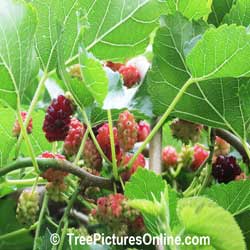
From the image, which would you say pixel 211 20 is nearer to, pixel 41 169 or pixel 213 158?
pixel 213 158

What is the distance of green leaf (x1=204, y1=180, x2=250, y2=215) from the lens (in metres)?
0.75

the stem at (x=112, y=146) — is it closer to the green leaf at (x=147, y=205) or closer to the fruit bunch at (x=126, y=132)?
the fruit bunch at (x=126, y=132)

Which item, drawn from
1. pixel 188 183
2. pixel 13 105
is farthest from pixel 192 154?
pixel 13 105

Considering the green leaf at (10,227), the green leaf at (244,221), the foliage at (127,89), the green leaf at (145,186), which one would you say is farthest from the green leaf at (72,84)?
the green leaf at (10,227)

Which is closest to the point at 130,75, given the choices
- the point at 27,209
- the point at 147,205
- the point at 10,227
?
the point at 27,209

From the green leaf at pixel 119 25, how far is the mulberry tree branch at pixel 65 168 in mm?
165

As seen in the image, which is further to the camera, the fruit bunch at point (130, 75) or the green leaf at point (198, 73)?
the fruit bunch at point (130, 75)

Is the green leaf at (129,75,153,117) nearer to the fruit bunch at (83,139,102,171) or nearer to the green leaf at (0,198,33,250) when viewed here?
the fruit bunch at (83,139,102,171)

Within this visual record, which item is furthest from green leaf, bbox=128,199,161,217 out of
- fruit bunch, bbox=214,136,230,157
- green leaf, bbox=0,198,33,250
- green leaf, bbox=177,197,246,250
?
green leaf, bbox=0,198,33,250

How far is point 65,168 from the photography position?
2.55ft

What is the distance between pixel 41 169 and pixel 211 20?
0.30 m

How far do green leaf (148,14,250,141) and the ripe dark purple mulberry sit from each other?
60 millimetres

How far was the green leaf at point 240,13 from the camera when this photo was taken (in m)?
0.80

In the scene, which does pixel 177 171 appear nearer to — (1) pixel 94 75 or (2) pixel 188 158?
(2) pixel 188 158
